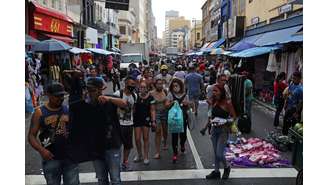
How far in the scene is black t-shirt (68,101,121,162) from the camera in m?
4.95

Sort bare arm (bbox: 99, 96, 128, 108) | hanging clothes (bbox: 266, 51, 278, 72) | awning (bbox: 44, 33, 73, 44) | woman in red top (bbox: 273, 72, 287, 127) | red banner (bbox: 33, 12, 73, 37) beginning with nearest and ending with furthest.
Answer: bare arm (bbox: 99, 96, 128, 108), woman in red top (bbox: 273, 72, 287, 127), hanging clothes (bbox: 266, 51, 278, 72), red banner (bbox: 33, 12, 73, 37), awning (bbox: 44, 33, 73, 44)

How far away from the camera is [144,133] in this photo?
795 centimetres

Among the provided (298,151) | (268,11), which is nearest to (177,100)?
(298,151)

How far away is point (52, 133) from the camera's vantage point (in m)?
4.79

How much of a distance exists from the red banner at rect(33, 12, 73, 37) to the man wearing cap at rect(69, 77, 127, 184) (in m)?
17.7

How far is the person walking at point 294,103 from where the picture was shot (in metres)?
9.66

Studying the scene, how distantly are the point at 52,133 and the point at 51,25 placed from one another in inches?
829

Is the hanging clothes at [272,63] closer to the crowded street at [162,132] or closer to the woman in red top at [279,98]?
the crowded street at [162,132]

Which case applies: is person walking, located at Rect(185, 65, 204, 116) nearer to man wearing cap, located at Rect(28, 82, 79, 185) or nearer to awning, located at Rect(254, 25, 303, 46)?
awning, located at Rect(254, 25, 303, 46)

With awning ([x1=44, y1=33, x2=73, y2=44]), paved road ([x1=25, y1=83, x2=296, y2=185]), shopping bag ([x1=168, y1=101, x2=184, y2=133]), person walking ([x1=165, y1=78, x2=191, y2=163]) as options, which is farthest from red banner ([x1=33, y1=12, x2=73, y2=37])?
shopping bag ([x1=168, y1=101, x2=184, y2=133])

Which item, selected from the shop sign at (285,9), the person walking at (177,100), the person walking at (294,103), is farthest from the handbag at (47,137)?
the shop sign at (285,9)

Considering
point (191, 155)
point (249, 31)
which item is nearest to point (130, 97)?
point (191, 155)

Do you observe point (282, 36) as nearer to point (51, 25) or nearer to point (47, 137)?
point (51, 25)

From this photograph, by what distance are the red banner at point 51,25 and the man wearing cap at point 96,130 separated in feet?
58.0
